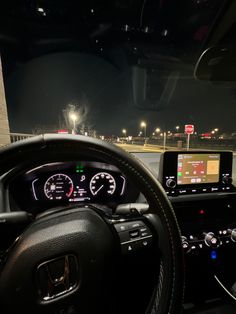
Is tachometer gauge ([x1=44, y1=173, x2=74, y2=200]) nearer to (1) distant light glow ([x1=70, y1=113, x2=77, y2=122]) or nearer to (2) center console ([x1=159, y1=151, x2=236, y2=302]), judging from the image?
(2) center console ([x1=159, y1=151, x2=236, y2=302])

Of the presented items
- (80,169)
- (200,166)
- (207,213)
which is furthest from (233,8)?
(80,169)

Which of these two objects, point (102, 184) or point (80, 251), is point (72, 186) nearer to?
point (102, 184)

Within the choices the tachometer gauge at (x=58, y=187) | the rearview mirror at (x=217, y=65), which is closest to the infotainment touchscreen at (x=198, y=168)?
the rearview mirror at (x=217, y=65)

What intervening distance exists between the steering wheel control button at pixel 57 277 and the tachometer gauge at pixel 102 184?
1.22m

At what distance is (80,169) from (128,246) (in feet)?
3.89

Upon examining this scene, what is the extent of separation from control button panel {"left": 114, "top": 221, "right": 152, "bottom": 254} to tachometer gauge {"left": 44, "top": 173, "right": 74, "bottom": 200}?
1097mm

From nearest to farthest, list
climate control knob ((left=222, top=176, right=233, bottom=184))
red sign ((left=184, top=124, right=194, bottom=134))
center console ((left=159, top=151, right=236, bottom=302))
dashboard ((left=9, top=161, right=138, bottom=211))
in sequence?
dashboard ((left=9, top=161, right=138, bottom=211)) → center console ((left=159, top=151, right=236, bottom=302)) → climate control knob ((left=222, top=176, right=233, bottom=184)) → red sign ((left=184, top=124, right=194, bottom=134))

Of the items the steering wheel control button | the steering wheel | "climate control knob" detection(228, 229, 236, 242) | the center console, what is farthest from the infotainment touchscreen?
the steering wheel control button

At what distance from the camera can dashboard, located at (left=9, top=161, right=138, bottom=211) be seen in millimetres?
1673

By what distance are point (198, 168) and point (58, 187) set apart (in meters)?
1.24

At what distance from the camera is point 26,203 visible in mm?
1692

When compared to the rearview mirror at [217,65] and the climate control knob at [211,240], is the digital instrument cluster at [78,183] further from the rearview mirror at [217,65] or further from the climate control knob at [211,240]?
the rearview mirror at [217,65]

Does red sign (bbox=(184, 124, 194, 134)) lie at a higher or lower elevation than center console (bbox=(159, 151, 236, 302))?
higher

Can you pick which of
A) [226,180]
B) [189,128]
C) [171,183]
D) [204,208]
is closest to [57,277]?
[171,183]
